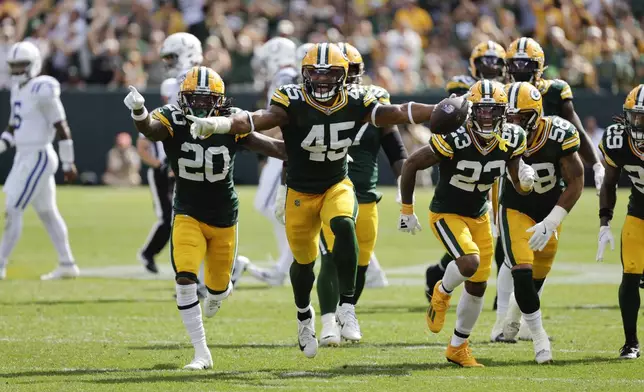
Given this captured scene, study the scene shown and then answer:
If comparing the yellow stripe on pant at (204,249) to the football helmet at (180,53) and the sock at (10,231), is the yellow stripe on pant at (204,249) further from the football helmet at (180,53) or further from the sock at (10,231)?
the sock at (10,231)

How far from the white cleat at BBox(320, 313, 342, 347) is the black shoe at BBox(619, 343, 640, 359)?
1.64 m

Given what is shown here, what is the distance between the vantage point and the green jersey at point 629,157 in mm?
7004

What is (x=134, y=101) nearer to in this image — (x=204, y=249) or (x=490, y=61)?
(x=204, y=249)

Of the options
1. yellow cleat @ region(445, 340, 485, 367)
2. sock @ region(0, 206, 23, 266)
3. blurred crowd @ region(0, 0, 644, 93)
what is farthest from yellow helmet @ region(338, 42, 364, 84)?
blurred crowd @ region(0, 0, 644, 93)

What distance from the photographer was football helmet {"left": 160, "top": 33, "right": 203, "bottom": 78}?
9.86 meters

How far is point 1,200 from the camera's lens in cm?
1800

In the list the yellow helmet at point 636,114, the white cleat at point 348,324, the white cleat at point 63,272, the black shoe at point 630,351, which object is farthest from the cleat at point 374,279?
the yellow helmet at point 636,114

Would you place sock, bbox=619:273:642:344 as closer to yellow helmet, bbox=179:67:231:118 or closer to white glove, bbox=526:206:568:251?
white glove, bbox=526:206:568:251

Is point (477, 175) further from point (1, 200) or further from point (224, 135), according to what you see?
point (1, 200)

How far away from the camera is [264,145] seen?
696 cm

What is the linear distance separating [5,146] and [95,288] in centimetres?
156

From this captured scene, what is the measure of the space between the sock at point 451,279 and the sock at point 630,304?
3.19 ft

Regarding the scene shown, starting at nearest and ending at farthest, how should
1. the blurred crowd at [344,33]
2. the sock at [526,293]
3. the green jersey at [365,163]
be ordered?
the sock at [526,293] → the green jersey at [365,163] → the blurred crowd at [344,33]

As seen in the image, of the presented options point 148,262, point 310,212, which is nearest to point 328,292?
point 310,212
